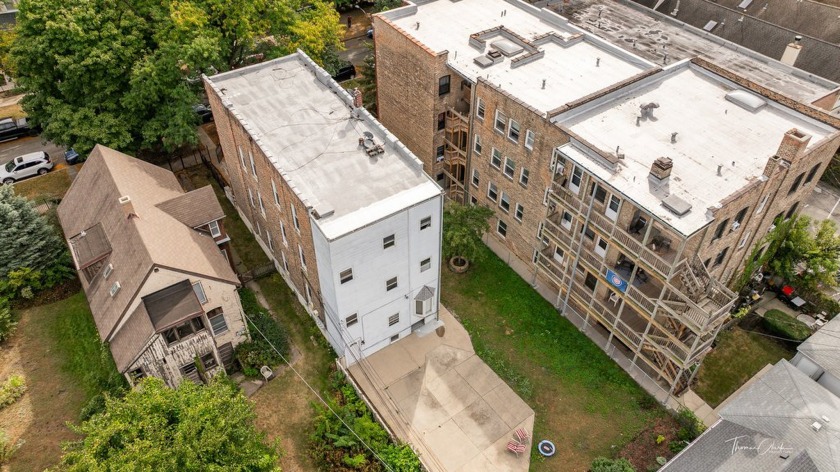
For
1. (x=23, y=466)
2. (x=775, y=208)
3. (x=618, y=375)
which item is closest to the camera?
(x=23, y=466)

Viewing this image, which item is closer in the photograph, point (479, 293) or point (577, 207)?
point (577, 207)

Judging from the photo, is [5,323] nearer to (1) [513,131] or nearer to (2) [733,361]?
(1) [513,131]

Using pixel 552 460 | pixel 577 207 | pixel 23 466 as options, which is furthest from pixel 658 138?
pixel 23 466

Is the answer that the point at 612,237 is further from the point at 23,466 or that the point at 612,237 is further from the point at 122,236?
the point at 23,466

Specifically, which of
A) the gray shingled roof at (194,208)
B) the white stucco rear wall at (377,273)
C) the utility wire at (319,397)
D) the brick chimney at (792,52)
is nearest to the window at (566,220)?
the white stucco rear wall at (377,273)

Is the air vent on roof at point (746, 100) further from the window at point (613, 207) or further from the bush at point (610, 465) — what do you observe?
the bush at point (610, 465)

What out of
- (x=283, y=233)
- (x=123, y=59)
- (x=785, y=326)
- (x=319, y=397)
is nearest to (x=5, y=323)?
(x=283, y=233)

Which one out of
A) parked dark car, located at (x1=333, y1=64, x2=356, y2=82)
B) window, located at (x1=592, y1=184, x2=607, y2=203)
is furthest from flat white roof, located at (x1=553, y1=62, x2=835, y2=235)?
parked dark car, located at (x1=333, y1=64, x2=356, y2=82)
